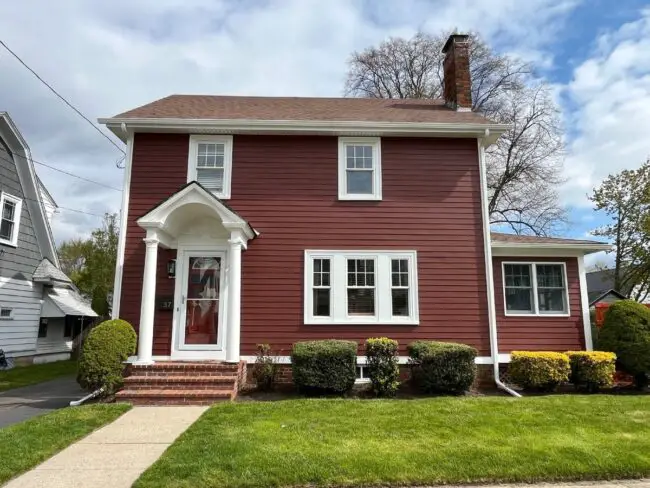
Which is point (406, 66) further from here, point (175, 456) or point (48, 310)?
point (175, 456)

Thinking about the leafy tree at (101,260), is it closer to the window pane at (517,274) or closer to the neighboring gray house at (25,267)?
the neighboring gray house at (25,267)

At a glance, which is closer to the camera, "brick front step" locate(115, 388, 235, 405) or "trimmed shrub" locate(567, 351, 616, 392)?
"brick front step" locate(115, 388, 235, 405)

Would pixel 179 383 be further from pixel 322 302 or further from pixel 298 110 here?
pixel 298 110

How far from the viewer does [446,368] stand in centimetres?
848

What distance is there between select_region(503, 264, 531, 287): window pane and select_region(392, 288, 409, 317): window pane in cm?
259

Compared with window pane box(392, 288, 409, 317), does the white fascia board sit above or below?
above

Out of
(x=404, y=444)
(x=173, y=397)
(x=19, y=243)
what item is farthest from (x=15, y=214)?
(x=404, y=444)

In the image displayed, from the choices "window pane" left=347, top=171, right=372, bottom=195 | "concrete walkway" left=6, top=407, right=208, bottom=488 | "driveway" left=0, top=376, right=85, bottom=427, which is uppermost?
"window pane" left=347, top=171, right=372, bottom=195

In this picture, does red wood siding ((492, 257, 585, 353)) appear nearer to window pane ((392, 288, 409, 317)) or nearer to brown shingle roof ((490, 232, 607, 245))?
brown shingle roof ((490, 232, 607, 245))

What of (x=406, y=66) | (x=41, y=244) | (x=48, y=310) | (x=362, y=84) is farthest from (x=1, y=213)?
(x=406, y=66)

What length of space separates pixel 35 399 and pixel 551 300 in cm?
1126

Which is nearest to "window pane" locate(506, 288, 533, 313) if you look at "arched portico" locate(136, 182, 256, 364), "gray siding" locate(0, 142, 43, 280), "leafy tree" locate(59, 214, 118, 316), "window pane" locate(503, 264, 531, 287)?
"window pane" locate(503, 264, 531, 287)

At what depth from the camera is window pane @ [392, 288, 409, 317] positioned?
9938 millimetres

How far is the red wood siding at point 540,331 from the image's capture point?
1031 cm
